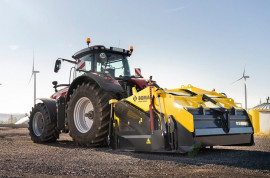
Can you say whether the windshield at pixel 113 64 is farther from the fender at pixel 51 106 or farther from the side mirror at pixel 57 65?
the fender at pixel 51 106

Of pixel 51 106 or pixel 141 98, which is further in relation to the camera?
pixel 51 106

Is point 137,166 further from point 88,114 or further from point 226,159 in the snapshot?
point 88,114

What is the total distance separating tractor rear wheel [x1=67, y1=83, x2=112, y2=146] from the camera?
6129 millimetres

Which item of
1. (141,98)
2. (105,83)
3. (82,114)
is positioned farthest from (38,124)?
(141,98)

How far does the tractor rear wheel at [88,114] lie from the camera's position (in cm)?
613

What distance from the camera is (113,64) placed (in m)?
7.56

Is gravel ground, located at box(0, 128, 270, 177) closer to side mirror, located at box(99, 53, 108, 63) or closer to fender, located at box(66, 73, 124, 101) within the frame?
fender, located at box(66, 73, 124, 101)

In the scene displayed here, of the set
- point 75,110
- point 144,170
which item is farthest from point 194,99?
point 75,110

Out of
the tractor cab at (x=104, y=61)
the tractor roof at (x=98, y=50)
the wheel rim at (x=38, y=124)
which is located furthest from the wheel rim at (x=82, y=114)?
the wheel rim at (x=38, y=124)

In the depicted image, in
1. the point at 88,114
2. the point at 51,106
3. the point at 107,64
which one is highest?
the point at 107,64

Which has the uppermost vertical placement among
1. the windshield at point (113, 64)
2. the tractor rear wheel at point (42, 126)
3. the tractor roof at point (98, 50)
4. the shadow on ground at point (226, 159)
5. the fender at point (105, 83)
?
the tractor roof at point (98, 50)

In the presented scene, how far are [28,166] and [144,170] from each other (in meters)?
1.64

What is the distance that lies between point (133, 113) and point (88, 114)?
137 cm

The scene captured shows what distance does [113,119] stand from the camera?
19.7ft
